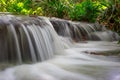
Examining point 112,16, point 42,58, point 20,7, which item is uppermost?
point 20,7

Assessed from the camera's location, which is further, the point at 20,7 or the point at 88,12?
the point at 20,7

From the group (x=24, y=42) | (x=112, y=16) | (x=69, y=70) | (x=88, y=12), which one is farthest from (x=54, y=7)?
(x=69, y=70)

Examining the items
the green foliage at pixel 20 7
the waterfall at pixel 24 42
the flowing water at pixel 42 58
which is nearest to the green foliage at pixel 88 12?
the green foliage at pixel 20 7

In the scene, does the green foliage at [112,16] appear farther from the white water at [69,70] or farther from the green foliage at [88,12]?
the white water at [69,70]

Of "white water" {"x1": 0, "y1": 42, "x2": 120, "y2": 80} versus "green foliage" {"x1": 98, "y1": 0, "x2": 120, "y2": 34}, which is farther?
"green foliage" {"x1": 98, "y1": 0, "x2": 120, "y2": 34}

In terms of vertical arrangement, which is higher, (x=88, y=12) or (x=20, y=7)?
(x=20, y=7)

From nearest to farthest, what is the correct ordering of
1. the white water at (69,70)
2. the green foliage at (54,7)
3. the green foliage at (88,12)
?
1. the white water at (69,70)
2. the green foliage at (88,12)
3. the green foliage at (54,7)

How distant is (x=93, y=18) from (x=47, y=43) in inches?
176

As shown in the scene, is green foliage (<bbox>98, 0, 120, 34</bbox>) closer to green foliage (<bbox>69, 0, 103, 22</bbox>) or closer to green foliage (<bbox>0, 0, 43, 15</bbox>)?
green foliage (<bbox>69, 0, 103, 22</bbox>)

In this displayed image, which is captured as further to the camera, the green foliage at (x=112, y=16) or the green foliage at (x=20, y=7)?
the green foliage at (x=20, y=7)

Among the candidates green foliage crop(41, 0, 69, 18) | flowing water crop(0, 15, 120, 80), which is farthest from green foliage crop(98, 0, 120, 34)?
flowing water crop(0, 15, 120, 80)

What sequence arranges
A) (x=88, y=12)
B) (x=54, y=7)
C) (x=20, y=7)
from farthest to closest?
1. (x=20, y=7)
2. (x=54, y=7)
3. (x=88, y=12)

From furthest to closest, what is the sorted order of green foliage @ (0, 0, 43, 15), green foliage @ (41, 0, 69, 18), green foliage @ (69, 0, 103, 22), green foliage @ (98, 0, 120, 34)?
green foliage @ (0, 0, 43, 15) < green foliage @ (41, 0, 69, 18) < green foliage @ (69, 0, 103, 22) < green foliage @ (98, 0, 120, 34)

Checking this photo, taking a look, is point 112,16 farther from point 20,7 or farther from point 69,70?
point 69,70
